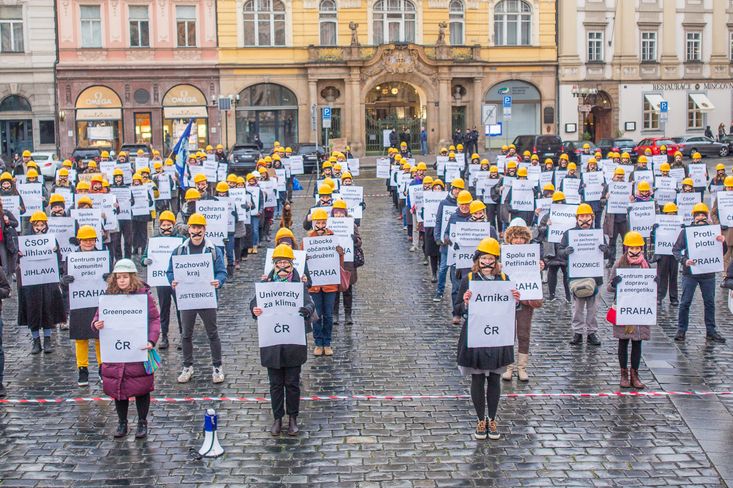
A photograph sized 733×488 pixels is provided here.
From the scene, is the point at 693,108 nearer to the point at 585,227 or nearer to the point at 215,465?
the point at 585,227

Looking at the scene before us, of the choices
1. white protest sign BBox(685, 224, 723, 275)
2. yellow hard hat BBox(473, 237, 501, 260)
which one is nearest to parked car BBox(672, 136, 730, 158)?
white protest sign BBox(685, 224, 723, 275)

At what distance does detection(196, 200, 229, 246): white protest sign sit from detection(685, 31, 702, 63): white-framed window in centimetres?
4430

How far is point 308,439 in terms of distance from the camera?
998cm

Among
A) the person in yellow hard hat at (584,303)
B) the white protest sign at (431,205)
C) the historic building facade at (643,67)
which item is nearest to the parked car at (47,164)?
the historic building facade at (643,67)

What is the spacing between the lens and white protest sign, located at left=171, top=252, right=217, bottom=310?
11781mm

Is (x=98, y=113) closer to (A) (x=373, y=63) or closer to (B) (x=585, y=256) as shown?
(A) (x=373, y=63)

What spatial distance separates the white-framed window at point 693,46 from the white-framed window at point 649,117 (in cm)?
344

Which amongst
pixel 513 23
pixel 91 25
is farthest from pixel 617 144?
pixel 91 25

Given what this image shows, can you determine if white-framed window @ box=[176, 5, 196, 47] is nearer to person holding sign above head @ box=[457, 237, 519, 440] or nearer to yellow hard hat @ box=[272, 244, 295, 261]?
yellow hard hat @ box=[272, 244, 295, 261]

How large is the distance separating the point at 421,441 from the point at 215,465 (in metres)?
1.99

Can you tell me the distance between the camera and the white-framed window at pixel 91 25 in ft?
166

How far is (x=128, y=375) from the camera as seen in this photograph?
986 centimetres

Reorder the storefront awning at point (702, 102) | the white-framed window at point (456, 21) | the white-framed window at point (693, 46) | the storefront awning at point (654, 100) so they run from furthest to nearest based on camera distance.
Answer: the white-framed window at point (693, 46) → the storefront awning at point (702, 102) → the storefront awning at point (654, 100) → the white-framed window at point (456, 21)

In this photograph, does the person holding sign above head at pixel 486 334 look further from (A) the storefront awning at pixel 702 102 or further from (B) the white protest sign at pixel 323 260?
(A) the storefront awning at pixel 702 102
